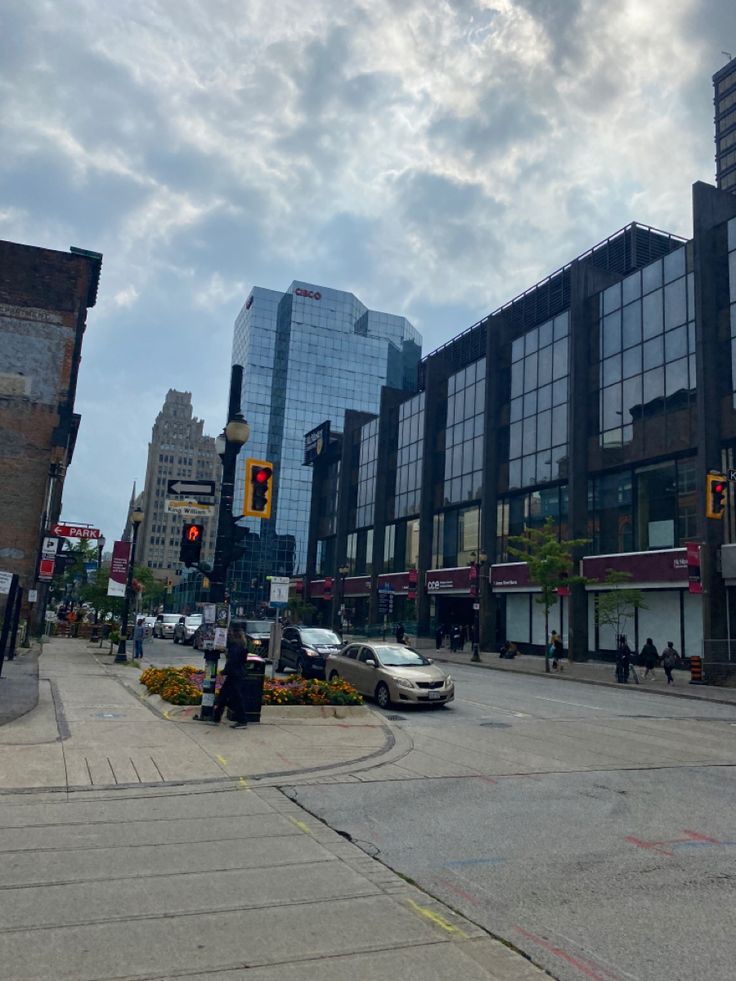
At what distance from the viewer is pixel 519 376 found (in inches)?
2024

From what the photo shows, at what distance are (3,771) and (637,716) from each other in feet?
48.3

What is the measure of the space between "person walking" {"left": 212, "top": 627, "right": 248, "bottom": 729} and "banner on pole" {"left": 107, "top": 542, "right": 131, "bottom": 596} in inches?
674

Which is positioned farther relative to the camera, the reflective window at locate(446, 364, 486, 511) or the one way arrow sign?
Result: the reflective window at locate(446, 364, 486, 511)

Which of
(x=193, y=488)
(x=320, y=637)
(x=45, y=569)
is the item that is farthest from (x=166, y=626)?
(x=193, y=488)

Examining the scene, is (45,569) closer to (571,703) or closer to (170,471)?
(571,703)

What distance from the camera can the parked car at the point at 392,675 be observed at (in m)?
17.5

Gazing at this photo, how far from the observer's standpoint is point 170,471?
487 ft

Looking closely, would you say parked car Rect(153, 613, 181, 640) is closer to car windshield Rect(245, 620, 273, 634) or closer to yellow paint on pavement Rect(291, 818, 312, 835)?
car windshield Rect(245, 620, 273, 634)

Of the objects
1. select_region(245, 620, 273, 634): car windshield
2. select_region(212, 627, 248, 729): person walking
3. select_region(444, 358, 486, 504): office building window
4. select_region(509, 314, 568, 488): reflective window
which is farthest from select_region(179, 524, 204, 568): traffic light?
select_region(444, 358, 486, 504): office building window

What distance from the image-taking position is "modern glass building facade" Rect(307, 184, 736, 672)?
118 feet

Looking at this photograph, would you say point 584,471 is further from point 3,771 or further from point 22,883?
point 22,883

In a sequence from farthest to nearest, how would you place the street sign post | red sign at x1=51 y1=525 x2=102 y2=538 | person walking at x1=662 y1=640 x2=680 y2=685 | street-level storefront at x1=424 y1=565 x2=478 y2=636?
street-level storefront at x1=424 y1=565 x2=478 y2=636 → red sign at x1=51 y1=525 x2=102 y2=538 → person walking at x1=662 y1=640 x2=680 y2=685 → the street sign post

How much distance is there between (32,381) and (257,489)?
105ft

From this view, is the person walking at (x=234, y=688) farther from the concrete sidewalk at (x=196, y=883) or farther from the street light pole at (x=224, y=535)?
the concrete sidewalk at (x=196, y=883)
